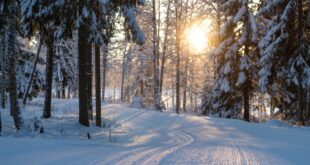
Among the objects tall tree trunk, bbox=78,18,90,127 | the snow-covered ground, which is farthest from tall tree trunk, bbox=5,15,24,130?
tall tree trunk, bbox=78,18,90,127

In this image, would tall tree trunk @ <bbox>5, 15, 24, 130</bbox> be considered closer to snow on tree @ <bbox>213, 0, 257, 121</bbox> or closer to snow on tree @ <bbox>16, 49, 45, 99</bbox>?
snow on tree @ <bbox>213, 0, 257, 121</bbox>

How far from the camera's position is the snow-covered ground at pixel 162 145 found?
9.06 metres

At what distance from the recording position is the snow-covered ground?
29.7 feet

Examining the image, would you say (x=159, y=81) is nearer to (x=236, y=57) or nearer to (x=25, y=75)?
(x=25, y=75)

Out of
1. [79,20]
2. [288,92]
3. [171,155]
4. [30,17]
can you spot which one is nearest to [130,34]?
[79,20]

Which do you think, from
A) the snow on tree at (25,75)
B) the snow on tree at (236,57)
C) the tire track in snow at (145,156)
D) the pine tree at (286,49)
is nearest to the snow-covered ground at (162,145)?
the tire track in snow at (145,156)

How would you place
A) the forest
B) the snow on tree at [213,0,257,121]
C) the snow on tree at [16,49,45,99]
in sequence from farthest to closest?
the snow on tree at [16,49,45,99] < the snow on tree at [213,0,257,121] < the forest

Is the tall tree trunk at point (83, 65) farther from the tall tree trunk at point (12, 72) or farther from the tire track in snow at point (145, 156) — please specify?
the tire track in snow at point (145, 156)

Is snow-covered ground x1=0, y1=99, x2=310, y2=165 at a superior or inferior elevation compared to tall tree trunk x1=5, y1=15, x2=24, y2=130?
inferior

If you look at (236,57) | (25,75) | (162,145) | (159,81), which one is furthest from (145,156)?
(159,81)

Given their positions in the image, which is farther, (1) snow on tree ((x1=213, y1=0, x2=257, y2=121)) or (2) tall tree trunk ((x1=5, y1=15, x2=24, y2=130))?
(1) snow on tree ((x1=213, y1=0, x2=257, y2=121))

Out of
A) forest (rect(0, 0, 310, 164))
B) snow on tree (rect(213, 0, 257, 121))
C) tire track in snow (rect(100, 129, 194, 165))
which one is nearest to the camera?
tire track in snow (rect(100, 129, 194, 165))

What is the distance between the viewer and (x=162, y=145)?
39.3ft

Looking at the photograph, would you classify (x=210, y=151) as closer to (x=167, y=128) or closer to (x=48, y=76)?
(x=167, y=128)
